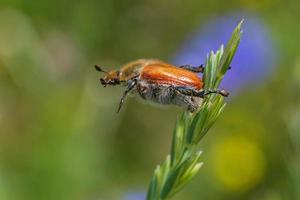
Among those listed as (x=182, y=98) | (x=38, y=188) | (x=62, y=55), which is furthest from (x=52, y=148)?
(x=182, y=98)

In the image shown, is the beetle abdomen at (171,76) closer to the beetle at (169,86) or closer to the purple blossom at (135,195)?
the beetle at (169,86)

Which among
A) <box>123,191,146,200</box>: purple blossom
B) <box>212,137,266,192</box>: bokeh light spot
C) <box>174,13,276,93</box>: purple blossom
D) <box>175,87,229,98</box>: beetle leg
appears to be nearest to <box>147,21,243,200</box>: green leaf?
<box>175,87,229,98</box>: beetle leg

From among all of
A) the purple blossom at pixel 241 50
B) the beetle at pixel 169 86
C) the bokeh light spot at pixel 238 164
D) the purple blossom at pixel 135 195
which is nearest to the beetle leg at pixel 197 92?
the beetle at pixel 169 86

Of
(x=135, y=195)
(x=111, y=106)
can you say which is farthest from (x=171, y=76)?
(x=111, y=106)

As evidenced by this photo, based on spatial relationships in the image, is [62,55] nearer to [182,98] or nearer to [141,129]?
[141,129]

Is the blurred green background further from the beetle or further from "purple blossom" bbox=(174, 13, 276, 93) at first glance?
the beetle

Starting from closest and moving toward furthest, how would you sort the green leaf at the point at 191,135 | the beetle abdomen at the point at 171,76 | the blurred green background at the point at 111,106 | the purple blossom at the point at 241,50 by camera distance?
1. the green leaf at the point at 191,135
2. the beetle abdomen at the point at 171,76
3. the blurred green background at the point at 111,106
4. the purple blossom at the point at 241,50
